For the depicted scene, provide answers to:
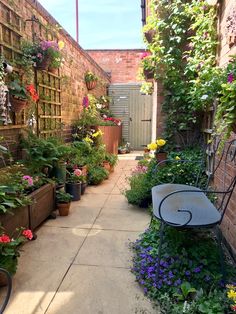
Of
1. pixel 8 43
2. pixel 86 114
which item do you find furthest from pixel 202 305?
pixel 86 114

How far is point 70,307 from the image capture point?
1.48 metres

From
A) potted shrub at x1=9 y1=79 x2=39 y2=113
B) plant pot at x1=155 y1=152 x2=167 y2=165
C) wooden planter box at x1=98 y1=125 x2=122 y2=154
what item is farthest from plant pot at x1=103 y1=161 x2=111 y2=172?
potted shrub at x1=9 y1=79 x2=39 y2=113

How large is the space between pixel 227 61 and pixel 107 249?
2.10 meters

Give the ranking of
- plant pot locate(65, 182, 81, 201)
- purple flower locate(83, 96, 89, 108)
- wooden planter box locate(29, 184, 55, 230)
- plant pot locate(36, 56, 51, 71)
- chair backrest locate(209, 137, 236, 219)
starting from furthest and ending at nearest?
purple flower locate(83, 96, 89, 108) → plant pot locate(65, 182, 81, 201) → plant pot locate(36, 56, 51, 71) → wooden planter box locate(29, 184, 55, 230) → chair backrest locate(209, 137, 236, 219)

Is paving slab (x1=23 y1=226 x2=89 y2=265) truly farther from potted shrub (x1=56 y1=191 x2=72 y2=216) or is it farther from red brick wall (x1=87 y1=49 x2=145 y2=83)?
red brick wall (x1=87 y1=49 x2=145 y2=83)

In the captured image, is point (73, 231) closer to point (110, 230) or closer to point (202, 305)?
point (110, 230)

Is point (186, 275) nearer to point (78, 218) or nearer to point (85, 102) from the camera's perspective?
point (78, 218)

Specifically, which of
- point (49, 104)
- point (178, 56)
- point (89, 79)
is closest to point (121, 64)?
point (89, 79)

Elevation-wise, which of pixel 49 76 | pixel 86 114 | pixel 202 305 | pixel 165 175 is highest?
pixel 49 76

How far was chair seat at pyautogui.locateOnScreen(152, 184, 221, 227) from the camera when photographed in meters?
1.55

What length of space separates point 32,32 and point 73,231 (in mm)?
2471

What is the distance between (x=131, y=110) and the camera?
820 cm

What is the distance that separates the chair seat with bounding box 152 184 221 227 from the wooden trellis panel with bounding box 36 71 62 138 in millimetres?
1973

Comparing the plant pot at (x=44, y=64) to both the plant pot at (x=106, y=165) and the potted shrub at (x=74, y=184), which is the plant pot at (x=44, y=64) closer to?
the potted shrub at (x=74, y=184)
